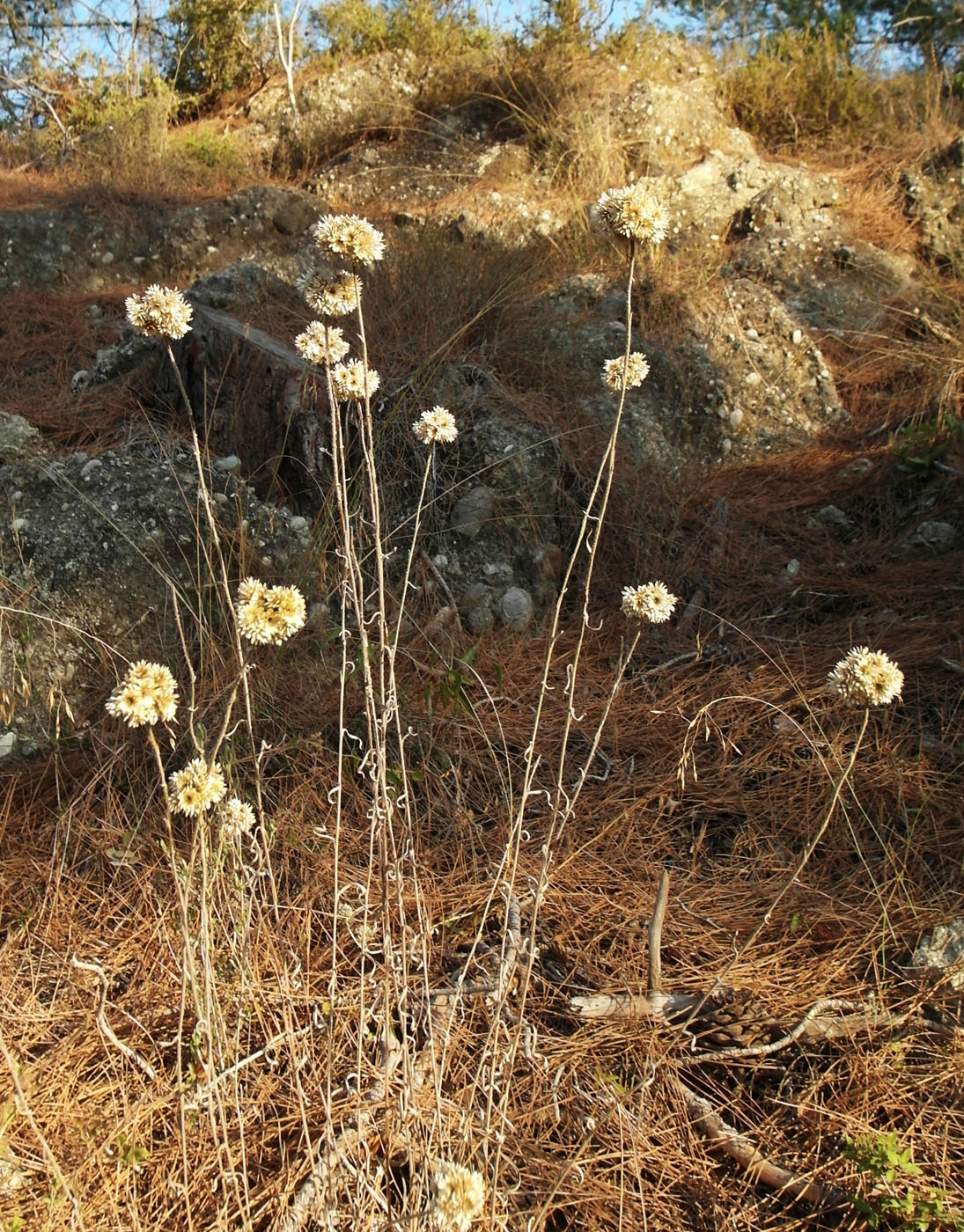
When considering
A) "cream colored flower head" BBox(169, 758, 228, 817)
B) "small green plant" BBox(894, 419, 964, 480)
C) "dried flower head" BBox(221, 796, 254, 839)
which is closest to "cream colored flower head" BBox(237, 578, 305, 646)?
"cream colored flower head" BBox(169, 758, 228, 817)

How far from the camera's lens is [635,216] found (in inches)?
62.6

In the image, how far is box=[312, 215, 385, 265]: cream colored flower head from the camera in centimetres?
152

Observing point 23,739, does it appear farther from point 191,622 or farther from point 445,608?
point 445,608

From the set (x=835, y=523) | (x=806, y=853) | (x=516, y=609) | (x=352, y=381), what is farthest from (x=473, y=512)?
(x=806, y=853)

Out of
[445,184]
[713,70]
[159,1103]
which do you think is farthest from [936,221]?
[159,1103]

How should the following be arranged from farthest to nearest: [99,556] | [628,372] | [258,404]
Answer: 1. [258,404]
2. [99,556]
3. [628,372]

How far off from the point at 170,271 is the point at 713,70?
4572 millimetres

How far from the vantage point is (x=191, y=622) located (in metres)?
2.82

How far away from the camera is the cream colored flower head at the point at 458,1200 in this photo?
108 centimetres

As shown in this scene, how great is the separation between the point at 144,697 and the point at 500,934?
1096mm

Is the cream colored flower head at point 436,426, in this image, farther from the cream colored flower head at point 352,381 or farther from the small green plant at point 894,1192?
the small green plant at point 894,1192

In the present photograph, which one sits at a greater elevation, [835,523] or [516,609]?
[835,523]

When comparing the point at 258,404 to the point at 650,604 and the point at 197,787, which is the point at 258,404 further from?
the point at 197,787

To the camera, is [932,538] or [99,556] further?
[932,538]
